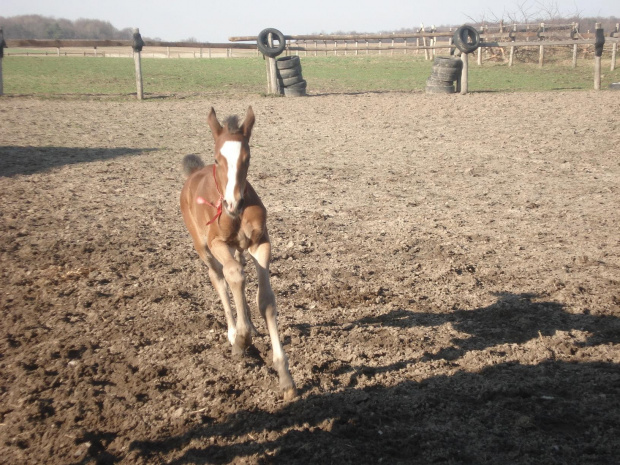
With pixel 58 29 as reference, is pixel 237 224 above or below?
below

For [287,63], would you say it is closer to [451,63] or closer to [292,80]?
[292,80]

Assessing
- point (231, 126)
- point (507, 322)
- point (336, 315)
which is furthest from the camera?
point (336, 315)

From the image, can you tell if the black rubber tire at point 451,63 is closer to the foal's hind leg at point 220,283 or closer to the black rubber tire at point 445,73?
the black rubber tire at point 445,73

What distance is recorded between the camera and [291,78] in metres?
21.2

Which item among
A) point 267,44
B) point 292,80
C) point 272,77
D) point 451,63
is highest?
point 267,44

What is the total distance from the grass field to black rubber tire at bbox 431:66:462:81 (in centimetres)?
154

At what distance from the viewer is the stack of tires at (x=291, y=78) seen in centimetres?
2112

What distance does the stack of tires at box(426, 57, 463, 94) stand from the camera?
67.5 ft

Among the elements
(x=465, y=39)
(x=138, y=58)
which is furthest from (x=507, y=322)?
(x=138, y=58)

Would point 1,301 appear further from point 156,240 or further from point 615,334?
point 615,334

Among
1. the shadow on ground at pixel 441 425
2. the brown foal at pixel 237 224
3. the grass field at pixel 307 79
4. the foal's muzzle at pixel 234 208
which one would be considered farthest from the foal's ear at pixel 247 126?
the grass field at pixel 307 79

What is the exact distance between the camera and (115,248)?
718 cm

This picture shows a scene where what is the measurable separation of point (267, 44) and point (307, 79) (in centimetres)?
715

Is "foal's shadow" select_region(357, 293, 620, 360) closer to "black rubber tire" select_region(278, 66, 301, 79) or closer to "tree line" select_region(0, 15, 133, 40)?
"black rubber tire" select_region(278, 66, 301, 79)
